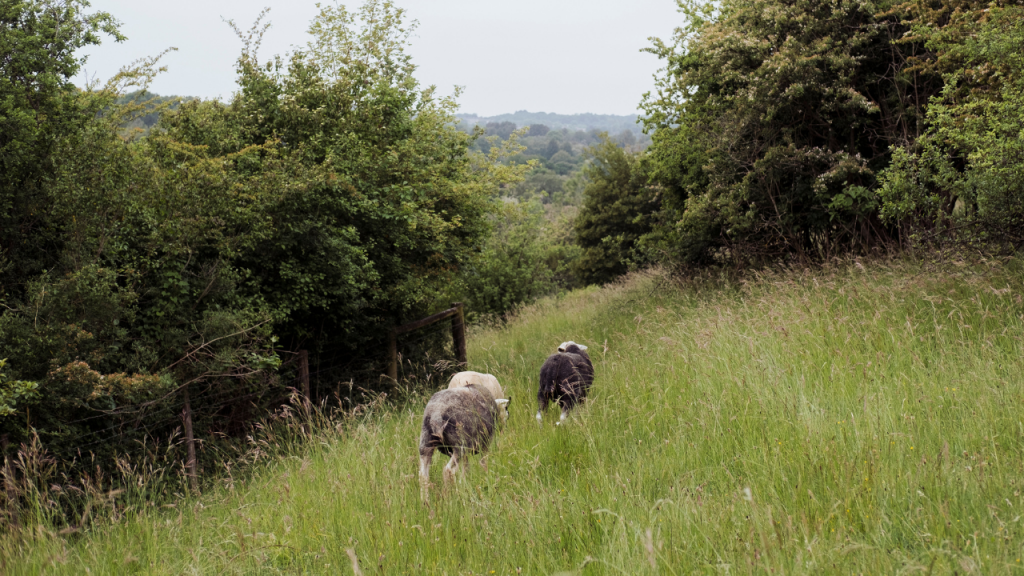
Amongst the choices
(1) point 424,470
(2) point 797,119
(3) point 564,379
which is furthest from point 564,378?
(2) point 797,119

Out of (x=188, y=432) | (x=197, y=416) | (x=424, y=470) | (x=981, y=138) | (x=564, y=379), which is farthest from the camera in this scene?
(x=197, y=416)

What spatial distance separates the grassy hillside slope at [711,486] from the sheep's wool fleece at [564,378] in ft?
0.73

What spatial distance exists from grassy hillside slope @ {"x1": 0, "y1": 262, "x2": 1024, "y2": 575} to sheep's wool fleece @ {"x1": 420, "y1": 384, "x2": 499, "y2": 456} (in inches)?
7.2

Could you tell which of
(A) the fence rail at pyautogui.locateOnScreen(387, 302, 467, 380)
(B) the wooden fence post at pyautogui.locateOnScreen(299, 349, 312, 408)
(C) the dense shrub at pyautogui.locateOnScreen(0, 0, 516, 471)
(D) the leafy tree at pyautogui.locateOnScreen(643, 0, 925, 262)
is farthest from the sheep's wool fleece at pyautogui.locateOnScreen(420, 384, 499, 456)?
(D) the leafy tree at pyautogui.locateOnScreen(643, 0, 925, 262)

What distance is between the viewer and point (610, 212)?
2723 centimetres

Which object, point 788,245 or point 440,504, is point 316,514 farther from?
point 788,245

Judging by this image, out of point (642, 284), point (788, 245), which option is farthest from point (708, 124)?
point (642, 284)

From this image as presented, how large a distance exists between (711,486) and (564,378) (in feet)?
9.67

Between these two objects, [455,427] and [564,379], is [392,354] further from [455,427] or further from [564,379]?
[455,427]

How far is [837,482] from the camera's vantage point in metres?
3.14

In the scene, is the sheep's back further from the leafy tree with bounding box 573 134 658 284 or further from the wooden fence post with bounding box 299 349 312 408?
the leafy tree with bounding box 573 134 658 284

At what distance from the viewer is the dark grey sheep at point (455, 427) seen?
15.1 feet

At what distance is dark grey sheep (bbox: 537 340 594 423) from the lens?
6.25m

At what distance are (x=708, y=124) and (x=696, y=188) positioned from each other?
5.23 feet
